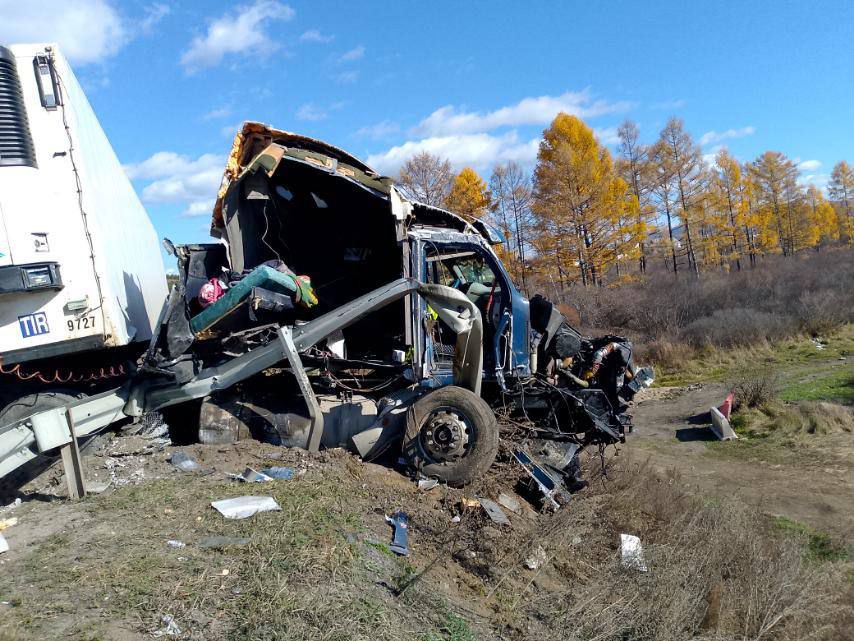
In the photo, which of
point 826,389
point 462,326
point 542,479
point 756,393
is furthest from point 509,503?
point 826,389

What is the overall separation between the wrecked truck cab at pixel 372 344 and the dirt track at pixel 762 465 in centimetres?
326

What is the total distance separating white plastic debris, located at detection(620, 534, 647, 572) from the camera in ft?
15.8

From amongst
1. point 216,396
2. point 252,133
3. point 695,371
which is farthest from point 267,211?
point 695,371

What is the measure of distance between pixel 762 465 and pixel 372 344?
23.2 ft

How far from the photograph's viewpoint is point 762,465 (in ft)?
31.9

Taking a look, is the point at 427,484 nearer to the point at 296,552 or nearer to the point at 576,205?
the point at 296,552

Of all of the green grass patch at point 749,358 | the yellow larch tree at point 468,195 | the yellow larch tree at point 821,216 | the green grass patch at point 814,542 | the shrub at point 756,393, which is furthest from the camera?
the yellow larch tree at point 821,216

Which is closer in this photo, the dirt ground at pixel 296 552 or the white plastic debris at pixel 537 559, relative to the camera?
the dirt ground at pixel 296 552

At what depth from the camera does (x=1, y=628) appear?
8.20 feet

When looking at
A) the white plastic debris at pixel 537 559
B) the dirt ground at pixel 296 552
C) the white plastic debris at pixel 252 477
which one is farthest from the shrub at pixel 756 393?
the white plastic debris at pixel 252 477

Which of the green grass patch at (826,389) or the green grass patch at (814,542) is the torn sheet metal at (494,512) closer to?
the green grass patch at (814,542)

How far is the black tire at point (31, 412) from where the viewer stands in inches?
184

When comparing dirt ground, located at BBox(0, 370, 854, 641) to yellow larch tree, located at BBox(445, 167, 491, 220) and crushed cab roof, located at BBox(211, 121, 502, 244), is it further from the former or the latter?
yellow larch tree, located at BBox(445, 167, 491, 220)

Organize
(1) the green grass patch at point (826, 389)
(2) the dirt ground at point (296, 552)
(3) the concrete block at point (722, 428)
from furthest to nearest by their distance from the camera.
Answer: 1. (1) the green grass patch at point (826, 389)
2. (3) the concrete block at point (722, 428)
3. (2) the dirt ground at point (296, 552)
